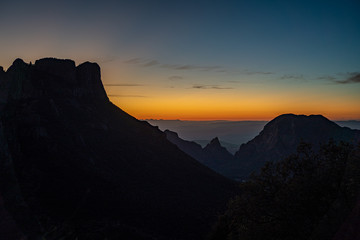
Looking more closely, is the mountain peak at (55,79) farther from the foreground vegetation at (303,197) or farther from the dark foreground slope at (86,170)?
the foreground vegetation at (303,197)

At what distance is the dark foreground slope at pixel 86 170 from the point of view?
65.9 m

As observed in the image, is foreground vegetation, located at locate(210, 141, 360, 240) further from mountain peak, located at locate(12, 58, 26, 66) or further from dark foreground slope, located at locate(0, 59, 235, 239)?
Answer: mountain peak, located at locate(12, 58, 26, 66)

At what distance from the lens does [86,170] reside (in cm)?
8912

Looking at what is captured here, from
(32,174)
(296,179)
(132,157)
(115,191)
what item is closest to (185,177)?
(132,157)

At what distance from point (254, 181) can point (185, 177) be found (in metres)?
89.5

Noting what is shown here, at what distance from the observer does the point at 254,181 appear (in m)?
23.6

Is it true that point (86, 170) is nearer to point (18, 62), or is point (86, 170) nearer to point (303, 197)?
point (303, 197)

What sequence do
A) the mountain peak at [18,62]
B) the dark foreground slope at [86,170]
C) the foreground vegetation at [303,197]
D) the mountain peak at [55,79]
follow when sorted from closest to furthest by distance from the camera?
the foreground vegetation at [303,197] < the dark foreground slope at [86,170] < the mountain peak at [55,79] < the mountain peak at [18,62]

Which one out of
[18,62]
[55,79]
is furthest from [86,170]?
[18,62]

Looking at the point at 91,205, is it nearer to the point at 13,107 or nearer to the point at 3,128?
the point at 3,128

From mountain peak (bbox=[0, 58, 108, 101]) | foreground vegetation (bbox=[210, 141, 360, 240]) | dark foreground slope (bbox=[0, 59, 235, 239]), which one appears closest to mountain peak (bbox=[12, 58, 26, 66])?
Answer: mountain peak (bbox=[0, 58, 108, 101])

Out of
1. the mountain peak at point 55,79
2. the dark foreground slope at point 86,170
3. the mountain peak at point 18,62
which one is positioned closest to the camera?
the dark foreground slope at point 86,170

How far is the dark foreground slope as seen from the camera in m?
65.9

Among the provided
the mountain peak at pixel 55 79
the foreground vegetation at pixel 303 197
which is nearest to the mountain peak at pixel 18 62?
the mountain peak at pixel 55 79
